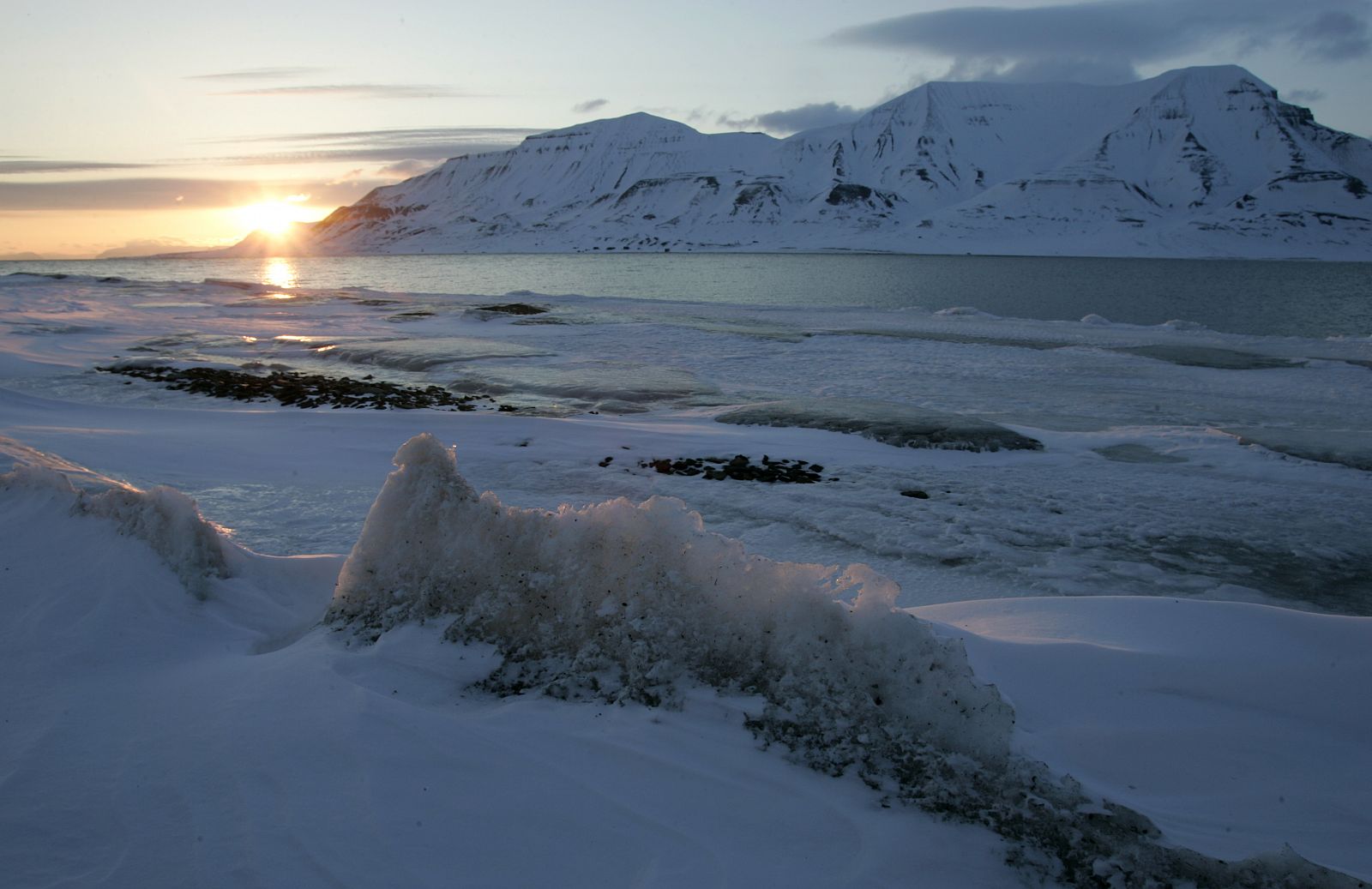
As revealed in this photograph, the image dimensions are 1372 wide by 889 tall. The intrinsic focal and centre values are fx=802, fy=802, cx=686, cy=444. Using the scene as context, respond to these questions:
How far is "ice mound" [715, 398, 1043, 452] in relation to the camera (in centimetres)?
1063

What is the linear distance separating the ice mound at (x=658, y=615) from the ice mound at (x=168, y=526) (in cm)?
97

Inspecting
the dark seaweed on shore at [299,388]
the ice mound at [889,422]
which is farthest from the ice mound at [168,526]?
the dark seaweed on shore at [299,388]

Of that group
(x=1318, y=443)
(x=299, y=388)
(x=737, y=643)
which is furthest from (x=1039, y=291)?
(x=737, y=643)

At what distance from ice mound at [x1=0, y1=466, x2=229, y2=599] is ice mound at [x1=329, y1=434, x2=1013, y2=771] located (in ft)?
3.18

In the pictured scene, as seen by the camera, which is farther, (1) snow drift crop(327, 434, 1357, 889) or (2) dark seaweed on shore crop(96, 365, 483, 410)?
(2) dark seaweed on shore crop(96, 365, 483, 410)

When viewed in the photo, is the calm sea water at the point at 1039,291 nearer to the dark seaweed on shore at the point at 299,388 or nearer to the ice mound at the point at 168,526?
the dark seaweed on shore at the point at 299,388

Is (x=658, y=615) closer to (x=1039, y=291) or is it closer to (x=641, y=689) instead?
(x=641, y=689)

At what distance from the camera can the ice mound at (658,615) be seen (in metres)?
3.09

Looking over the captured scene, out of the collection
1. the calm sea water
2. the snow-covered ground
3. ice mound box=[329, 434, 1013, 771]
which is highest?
the calm sea water

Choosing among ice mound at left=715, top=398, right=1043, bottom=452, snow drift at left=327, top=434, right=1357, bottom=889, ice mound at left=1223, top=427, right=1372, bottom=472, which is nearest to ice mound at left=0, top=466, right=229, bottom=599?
snow drift at left=327, top=434, right=1357, bottom=889

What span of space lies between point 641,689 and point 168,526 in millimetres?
3035

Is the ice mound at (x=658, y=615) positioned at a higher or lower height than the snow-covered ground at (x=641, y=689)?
higher

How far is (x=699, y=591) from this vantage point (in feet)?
11.7

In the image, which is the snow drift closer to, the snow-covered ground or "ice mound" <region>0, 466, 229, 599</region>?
the snow-covered ground
